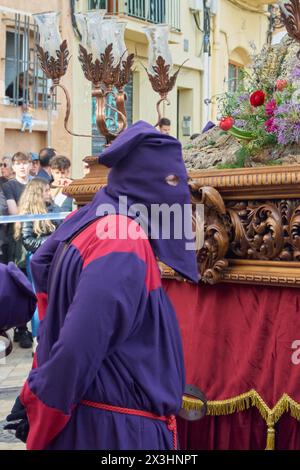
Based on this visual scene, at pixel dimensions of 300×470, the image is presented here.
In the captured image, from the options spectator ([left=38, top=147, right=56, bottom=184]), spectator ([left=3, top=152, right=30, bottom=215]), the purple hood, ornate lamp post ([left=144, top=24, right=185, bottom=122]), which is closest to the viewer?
the purple hood

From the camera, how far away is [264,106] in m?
4.06

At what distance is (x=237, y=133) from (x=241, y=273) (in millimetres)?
712

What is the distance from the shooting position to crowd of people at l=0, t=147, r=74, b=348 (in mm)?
7758

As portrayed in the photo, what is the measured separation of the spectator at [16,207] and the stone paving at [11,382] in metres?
0.11

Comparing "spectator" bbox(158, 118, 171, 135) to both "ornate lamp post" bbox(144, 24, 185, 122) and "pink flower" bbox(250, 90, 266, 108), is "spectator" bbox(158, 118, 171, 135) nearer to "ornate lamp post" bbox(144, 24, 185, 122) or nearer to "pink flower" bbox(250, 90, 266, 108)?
"ornate lamp post" bbox(144, 24, 185, 122)

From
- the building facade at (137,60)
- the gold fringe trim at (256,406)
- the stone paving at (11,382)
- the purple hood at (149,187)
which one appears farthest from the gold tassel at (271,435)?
the building facade at (137,60)

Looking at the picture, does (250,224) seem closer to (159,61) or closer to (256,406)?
(256,406)

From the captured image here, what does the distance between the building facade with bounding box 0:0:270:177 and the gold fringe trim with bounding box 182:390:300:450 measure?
8321 mm

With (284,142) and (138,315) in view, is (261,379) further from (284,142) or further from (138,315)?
(138,315)

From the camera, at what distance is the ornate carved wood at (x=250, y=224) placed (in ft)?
11.5

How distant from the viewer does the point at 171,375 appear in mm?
2645

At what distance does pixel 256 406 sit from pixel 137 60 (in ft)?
33.0

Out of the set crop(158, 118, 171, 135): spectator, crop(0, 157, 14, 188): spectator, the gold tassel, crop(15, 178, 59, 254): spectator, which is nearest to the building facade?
crop(0, 157, 14, 188): spectator
